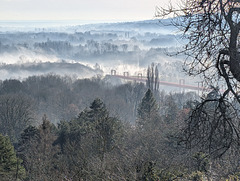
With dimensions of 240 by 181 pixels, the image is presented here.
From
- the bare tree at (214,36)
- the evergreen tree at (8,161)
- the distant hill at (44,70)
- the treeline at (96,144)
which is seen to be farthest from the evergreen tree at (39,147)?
the distant hill at (44,70)

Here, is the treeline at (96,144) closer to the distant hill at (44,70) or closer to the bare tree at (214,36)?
the bare tree at (214,36)

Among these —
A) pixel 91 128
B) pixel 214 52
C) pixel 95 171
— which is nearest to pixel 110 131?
pixel 91 128

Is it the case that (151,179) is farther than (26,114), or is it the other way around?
(26,114)

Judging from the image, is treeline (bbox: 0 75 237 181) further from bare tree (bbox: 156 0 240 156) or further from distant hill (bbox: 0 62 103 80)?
distant hill (bbox: 0 62 103 80)

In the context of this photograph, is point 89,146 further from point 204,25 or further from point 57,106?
point 57,106

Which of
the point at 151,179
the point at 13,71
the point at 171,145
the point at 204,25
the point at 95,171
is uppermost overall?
the point at 204,25

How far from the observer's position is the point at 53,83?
7194 cm

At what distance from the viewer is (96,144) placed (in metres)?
16.9

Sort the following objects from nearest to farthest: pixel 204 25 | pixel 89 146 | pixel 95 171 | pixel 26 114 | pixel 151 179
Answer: pixel 204 25, pixel 151 179, pixel 95 171, pixel 89 146, pixel 26 114

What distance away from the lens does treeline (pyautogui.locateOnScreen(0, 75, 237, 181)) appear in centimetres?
1020

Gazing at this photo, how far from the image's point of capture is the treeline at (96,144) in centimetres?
1020

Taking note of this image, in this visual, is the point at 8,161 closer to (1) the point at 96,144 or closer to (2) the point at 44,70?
(1) the point at 96,144

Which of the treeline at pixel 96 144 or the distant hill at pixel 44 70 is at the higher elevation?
the treeline at pixel 96 144

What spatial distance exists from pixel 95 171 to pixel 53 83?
63420 millimetres
